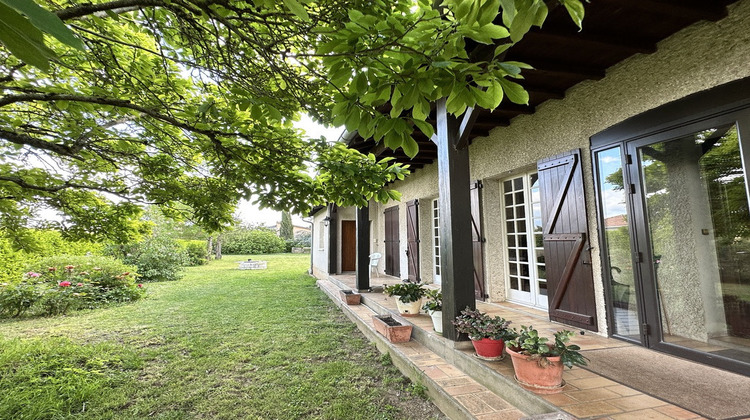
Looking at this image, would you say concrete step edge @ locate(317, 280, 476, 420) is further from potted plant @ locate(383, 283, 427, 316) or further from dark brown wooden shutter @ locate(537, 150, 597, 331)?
dark brown wooden shutter @ locate(537, 150, 597, 331)

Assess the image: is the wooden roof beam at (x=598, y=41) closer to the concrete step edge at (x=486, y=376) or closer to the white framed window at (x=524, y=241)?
the white framed window at (x=524, y=241)

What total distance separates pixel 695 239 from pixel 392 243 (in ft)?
20.4

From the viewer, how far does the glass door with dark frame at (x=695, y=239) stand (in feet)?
7.68

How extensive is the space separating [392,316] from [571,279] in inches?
88.2

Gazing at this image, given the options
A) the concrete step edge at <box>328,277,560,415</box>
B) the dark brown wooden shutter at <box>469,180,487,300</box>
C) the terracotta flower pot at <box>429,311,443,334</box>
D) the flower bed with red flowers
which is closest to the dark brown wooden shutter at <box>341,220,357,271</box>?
the flower bed with red flowers

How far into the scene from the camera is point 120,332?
4.88 metres

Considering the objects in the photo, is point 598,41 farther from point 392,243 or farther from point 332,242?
point 332,242

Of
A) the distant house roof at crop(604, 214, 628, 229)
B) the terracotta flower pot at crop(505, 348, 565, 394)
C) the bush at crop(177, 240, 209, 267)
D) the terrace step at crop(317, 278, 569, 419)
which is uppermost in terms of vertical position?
the distant house roof at crop(604, 214, 628, 229)

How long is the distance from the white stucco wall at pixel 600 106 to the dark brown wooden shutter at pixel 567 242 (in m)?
0.08

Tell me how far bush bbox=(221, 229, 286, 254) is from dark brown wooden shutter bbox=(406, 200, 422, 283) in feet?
71.0

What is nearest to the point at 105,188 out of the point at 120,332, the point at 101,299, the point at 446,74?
the point at 120,332

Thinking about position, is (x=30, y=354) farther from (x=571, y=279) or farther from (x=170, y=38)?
(x=571, y=279)

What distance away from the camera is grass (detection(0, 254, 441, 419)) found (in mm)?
2621

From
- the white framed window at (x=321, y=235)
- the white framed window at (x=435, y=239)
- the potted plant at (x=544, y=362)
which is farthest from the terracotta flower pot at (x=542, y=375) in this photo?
the white framed window at (x=321, y=235)
